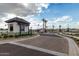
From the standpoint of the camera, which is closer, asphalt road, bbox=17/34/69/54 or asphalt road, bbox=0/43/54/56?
asphalt road, bbox=0/43/54/56

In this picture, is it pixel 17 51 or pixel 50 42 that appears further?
pixel 50 42

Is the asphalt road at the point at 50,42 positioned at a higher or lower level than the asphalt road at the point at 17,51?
higher

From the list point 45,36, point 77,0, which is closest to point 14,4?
point 45,36

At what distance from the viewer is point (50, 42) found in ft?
26.0

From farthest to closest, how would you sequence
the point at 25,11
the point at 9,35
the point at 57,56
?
the point at 9,35, the point at 25,11, the point at 57,56

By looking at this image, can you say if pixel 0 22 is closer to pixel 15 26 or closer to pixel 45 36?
pixel 15 26

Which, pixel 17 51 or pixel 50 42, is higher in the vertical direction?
pixel 50 42

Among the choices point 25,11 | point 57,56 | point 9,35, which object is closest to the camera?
point 57,56

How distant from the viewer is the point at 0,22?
295 inches

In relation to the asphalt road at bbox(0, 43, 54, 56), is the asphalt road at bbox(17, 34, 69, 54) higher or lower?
higher

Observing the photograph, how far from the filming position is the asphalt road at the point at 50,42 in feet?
24.9

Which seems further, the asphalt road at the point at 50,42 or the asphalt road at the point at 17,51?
the asphalt road at the point at 50,42

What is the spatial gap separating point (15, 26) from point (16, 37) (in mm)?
717

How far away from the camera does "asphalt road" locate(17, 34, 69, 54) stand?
24.9 feet
